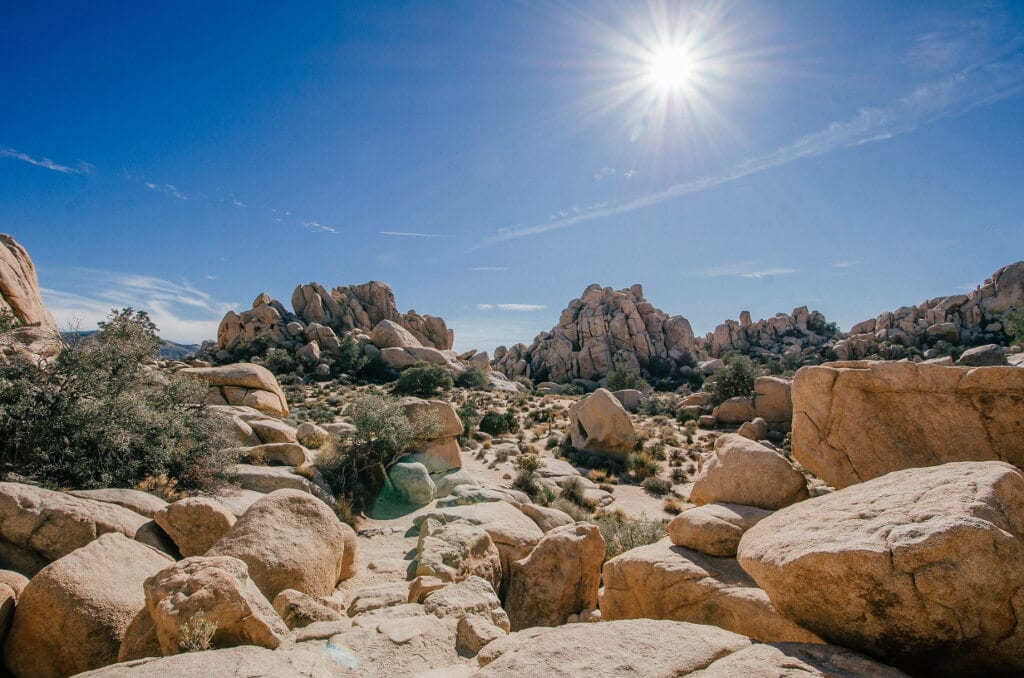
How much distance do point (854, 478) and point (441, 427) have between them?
11.4m

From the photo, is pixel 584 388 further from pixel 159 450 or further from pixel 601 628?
pixel 601 628

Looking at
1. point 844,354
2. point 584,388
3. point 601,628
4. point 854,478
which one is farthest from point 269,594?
point 844,354

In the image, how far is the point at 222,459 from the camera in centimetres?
1031

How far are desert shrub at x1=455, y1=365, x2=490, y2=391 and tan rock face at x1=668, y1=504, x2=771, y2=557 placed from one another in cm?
3277

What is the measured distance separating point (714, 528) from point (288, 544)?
597cm

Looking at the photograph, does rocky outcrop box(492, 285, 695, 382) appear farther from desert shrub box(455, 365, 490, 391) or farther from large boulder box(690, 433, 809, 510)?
large boulder box(690, 433, 809, 510)

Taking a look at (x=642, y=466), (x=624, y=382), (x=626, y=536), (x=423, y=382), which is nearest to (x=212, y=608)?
(x=626, y=536)

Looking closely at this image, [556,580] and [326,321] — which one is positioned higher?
[326,321]

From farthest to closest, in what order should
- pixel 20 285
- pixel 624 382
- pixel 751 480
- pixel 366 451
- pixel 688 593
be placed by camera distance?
pixel 624 382 < pixel 20 285 < pixel 366 451 < pixel 751 480 < pixel 688 593

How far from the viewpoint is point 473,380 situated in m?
39.0

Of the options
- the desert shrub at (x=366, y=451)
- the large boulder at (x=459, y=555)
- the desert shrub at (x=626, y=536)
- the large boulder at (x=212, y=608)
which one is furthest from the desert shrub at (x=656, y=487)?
the large boulder at (x=212, y=608)

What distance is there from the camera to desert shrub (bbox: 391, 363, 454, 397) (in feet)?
113

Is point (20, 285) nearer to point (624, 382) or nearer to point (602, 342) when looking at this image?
point (624, 382)

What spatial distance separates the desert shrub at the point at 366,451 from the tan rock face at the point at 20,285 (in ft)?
40.3
